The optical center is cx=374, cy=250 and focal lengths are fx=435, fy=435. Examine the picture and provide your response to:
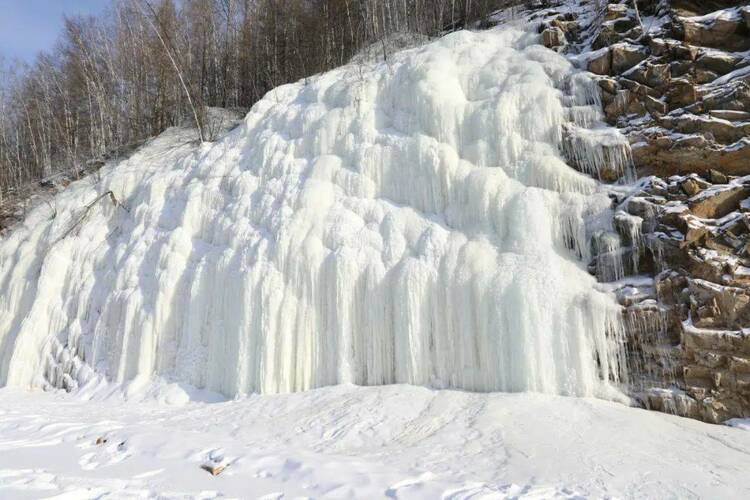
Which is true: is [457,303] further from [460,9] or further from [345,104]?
[460,9]

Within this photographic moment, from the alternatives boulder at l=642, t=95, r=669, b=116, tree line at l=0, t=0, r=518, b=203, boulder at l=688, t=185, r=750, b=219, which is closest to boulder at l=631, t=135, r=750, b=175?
boulder at l=688, t=185, r=750, b=219

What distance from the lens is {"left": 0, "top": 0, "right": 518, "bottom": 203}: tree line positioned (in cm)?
1634

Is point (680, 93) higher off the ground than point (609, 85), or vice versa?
point (609, 85)

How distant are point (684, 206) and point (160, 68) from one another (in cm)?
1983

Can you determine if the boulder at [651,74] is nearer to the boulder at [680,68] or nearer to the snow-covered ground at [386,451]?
the boulder at [680,68]

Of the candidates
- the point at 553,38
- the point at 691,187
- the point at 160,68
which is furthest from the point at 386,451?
the point at 160,68

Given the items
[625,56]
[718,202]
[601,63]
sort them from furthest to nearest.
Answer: [601,63] → [625,56] → [718,202]

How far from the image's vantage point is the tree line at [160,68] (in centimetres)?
1634

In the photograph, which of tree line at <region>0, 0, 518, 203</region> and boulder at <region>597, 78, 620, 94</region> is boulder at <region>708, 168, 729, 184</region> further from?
tree line at <region>0, 0, 518, 203</region>

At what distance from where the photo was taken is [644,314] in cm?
580

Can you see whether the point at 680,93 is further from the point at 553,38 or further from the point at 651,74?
the point at 553,38

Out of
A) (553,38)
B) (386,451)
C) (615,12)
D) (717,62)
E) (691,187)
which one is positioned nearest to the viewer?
(386,451)

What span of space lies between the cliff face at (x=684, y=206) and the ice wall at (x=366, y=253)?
443mm

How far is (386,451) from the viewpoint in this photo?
493cm
